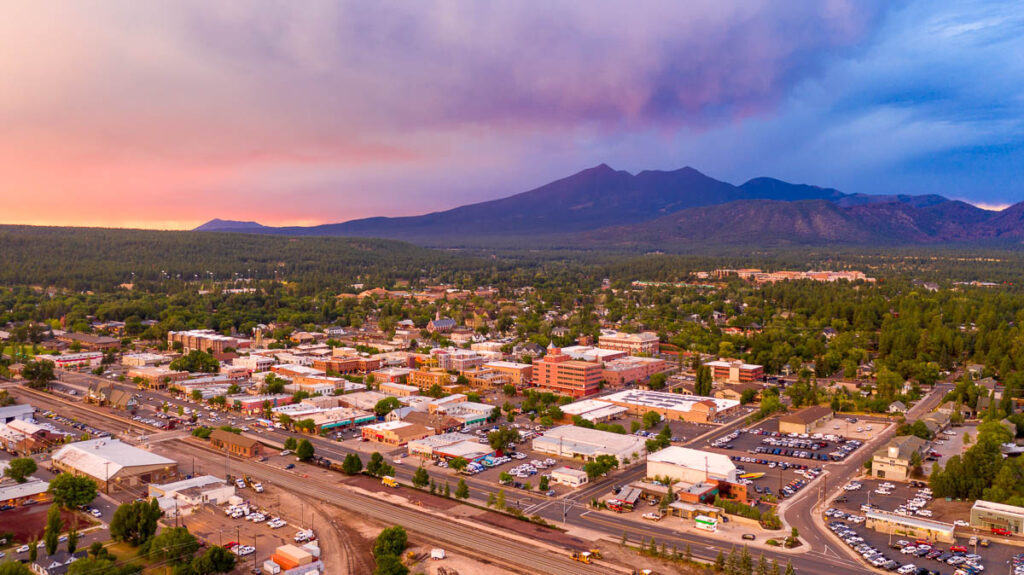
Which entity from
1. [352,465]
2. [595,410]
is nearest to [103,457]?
[352,465]

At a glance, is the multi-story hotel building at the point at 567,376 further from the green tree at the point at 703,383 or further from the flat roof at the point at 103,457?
the flat roof at the point at 103,457

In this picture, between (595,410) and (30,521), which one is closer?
(30,521)

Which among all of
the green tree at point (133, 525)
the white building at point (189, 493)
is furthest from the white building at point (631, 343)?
the green tree at point (133, 525)

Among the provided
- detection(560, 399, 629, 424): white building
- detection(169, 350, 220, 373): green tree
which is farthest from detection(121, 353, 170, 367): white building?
detection(560, 399, 629, 424): white building

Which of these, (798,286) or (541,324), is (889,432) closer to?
(541,324)

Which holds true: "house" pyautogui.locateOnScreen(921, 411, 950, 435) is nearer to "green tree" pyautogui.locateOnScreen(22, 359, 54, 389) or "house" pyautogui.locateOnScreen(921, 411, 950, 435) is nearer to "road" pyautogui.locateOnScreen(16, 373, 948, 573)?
"road" pyautogui.locateOnScreen(16, 373, 948, 573)

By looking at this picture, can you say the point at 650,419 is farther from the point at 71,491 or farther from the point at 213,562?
the point at 71,491
